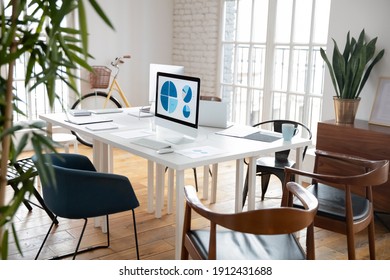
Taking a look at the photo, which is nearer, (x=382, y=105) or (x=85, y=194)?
(x=85, y=194)

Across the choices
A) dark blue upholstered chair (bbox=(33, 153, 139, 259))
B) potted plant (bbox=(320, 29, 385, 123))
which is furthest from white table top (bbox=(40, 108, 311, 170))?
potted plant (bbox=(320, 29, 385, 123))

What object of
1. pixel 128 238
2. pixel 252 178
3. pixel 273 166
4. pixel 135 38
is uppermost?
pixel 135 38

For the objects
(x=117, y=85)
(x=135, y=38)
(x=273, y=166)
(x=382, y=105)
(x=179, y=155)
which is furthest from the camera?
(x=135, y=38)

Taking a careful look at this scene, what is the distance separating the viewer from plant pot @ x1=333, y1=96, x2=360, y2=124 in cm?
373

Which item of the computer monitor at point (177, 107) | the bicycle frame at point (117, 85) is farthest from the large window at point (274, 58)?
the computer monitor at point (177, 107)

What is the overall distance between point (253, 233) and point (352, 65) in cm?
235

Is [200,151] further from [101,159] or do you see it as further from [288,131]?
[101,159]

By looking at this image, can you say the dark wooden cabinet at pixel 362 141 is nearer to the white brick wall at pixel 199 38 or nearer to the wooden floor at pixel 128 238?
the wooden floor at pixel 128 238

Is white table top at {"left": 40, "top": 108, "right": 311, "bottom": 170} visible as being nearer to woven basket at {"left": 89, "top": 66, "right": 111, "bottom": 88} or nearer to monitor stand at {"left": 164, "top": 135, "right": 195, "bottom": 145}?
monitor stand at {"left": 164, "top": 135, "right": 195, "bottom": 145}

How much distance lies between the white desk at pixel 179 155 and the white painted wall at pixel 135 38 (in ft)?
7.62

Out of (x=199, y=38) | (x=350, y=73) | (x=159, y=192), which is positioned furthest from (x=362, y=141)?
(x=199, y=38)

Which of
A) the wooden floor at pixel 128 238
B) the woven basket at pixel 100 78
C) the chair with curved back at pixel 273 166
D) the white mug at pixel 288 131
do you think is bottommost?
the wooden floor at pixel 128 238

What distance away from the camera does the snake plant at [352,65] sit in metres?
3.65

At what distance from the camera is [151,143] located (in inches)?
112
